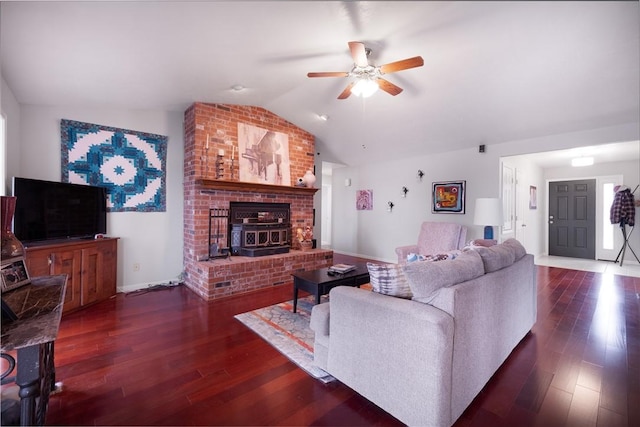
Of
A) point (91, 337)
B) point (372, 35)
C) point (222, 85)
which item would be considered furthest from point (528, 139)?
point (91, 337)

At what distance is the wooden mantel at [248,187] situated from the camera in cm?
373

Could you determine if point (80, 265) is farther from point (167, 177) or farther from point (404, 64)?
point (404, 64)

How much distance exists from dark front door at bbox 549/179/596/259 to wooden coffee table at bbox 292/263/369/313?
6.09 meters

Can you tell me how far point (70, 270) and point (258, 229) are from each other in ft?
6.88

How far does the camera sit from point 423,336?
53.3 inches

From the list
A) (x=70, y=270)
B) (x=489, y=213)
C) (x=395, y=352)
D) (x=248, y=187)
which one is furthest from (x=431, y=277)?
(x=70, y=270)

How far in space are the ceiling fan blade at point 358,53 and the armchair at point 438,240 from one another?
269cm

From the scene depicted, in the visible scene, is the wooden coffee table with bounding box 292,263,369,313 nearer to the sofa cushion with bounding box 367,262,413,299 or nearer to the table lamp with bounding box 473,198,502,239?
the sofa cushion with bounding box 367,262,413,299

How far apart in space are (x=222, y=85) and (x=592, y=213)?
7.65 metres

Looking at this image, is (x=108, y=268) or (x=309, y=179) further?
(x=309, y=179)

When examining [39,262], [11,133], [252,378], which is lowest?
[252,378]

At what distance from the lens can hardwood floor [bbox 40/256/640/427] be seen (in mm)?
1533

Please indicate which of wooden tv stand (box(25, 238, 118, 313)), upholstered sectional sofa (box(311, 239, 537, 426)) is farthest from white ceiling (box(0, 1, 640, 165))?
wooden tv stand (box(25, 238, 118, 313))

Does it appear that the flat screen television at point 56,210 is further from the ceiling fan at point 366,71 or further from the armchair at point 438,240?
the armchair at point 438,240
